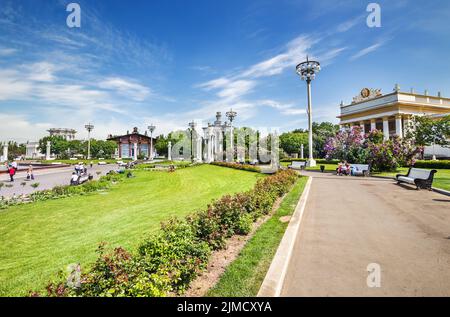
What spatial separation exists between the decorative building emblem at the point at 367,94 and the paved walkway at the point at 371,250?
51117 millimetres

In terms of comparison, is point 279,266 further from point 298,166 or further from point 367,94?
point 367,94

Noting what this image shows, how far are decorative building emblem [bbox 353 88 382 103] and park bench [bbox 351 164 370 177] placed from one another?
37567 mm

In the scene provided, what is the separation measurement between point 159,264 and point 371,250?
438cm

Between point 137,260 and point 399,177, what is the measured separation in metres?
17.6

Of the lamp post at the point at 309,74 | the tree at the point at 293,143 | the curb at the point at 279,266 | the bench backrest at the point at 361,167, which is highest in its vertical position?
the lamp post at the point at 309,74

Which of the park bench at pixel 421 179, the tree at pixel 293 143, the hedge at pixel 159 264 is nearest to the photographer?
the hedge at pixel 159 264

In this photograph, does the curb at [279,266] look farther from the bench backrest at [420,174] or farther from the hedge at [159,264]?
the bench backrest at [420,174]

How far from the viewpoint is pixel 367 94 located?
53.1 meters

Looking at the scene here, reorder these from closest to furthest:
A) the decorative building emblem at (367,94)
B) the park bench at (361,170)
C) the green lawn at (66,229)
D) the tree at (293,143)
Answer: the green lawn at (66,229)
the park bench at (361,170)
the decorative building emblem at (367,94)
the tree at (293,143)

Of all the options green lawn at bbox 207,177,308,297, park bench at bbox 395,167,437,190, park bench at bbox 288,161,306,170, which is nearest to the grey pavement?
green lawn at bbox 207,177,308,297

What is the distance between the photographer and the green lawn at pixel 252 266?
142 inches

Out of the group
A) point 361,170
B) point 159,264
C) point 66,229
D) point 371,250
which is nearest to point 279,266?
point 159,264

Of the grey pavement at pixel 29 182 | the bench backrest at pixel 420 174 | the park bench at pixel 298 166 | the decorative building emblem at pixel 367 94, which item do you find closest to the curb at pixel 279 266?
the bench backrest at pixel 420 174

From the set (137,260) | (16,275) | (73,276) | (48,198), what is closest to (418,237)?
(137,260)
